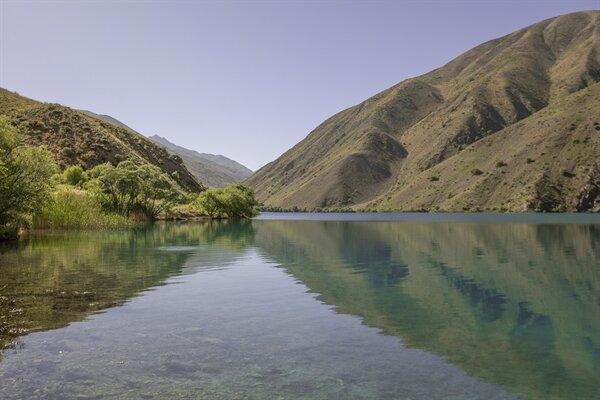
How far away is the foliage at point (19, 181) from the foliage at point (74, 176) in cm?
6514

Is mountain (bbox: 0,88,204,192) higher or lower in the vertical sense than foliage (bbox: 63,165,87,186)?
higher

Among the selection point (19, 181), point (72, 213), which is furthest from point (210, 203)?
point (19, 181)

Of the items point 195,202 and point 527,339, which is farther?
point 195,202

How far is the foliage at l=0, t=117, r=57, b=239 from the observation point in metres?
56.5

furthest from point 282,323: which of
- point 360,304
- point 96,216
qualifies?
point 96,216

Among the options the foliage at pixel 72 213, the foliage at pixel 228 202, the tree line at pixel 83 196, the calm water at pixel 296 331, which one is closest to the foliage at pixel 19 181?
the tree line at pixel 83 196

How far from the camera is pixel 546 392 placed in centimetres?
1418

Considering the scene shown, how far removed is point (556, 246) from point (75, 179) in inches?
4394

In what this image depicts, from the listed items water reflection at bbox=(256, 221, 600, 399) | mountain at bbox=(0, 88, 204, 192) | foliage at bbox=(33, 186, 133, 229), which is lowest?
water reflection at bbox=(256, 221, 600, 399)

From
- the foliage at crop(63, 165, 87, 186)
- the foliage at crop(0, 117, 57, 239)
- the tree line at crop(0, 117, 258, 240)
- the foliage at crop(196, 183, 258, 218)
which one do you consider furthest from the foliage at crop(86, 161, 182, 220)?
the foliage at crop(0, 117, 57, 239)

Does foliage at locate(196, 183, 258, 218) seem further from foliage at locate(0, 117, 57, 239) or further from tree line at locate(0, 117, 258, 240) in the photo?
foliage at locate(0, 117, 57, 239)

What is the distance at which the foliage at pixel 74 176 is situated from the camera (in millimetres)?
124156

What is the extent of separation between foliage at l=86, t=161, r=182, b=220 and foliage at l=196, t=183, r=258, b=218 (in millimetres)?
26133

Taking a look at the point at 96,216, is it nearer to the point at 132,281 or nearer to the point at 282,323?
the point at 132,281
